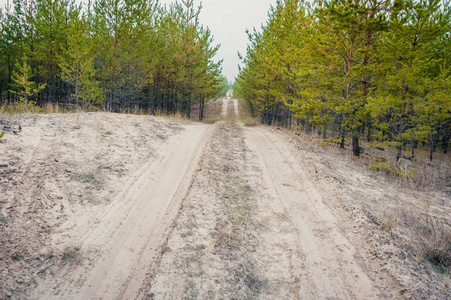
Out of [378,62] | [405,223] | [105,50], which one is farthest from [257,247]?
[105,50]

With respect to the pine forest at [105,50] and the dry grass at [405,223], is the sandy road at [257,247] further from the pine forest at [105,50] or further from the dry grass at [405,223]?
the pine forest at [105,50]

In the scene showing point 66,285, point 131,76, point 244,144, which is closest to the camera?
point 66,285

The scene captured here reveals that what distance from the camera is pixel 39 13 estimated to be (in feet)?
57.1

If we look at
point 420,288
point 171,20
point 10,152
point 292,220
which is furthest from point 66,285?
point 171,20

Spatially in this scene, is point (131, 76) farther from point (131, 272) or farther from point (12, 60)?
point (131, 272)

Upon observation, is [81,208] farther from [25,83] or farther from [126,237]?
[25,83]

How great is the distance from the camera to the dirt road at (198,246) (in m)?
3.04

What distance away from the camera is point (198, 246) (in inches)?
150

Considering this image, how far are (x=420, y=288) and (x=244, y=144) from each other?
8.08 m

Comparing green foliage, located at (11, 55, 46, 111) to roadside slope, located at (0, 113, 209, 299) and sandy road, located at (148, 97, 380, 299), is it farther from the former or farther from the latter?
sandy road, located at (148, 97, 380, 299)

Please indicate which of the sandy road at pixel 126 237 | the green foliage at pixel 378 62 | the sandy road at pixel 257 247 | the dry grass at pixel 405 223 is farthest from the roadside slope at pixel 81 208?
the green foliage at pixel 378 62

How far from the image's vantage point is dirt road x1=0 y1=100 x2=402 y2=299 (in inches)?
120

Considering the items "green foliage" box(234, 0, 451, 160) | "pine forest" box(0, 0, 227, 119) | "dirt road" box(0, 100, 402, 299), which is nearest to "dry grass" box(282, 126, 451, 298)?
"dirt road" box(0, 100, 402, 299)

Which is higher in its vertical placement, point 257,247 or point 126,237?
point 126,237
